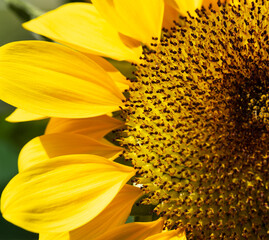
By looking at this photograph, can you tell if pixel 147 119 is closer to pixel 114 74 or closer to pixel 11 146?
pixel 114 74

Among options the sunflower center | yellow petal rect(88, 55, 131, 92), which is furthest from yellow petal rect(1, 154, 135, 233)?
yellow petal rect(88, 55, 131, 92)

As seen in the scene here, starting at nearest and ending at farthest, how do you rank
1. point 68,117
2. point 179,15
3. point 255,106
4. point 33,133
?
1. point 255,106
2. point 68,117
3. point 179,15
4. point 33,133

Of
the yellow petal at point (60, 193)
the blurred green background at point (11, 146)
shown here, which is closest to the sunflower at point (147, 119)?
the yellow petal at point (60, 193)

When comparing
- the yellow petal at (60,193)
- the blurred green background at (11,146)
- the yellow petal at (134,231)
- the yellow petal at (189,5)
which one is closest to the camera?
the yellow petal at (60,193)

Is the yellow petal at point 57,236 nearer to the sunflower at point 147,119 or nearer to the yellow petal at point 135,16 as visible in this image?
the sunflower at point 147,119

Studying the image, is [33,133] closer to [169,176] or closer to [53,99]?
[53,99]

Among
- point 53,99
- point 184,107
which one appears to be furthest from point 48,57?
point 184,107
